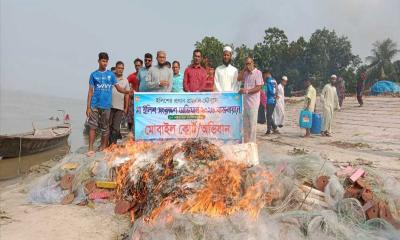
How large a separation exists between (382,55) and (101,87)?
4678 centimetres

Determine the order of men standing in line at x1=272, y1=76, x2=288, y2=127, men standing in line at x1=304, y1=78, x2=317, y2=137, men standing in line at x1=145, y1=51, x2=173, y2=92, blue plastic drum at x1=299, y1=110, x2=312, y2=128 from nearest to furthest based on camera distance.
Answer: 1. men standing in line at x1=145, y1=51, x2=173, y2=92
2. blue plastic drum at x1=299, y1=110, x2=312, y2=128
3. men standing in line at x1=304, y1=78, x2=317, y2=137
4. men standing in line at x1=272, y1=76, x2=288, y2=127

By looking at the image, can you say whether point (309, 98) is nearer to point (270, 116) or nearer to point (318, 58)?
point (270, 116)

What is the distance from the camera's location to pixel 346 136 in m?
12.7

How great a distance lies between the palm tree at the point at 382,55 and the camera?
1828 inches

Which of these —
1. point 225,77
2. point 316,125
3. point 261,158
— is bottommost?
point 261,158

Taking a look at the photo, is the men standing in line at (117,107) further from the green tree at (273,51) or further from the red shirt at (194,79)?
the green tree at (273,51)

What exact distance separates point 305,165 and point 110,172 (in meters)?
2.90

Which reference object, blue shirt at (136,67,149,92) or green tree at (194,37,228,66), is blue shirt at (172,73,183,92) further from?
green tree at (194,37,228,66)

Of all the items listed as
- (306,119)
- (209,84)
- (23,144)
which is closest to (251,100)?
(209,84)

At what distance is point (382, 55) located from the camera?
4806 cm

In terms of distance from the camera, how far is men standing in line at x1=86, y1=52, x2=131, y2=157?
7797 mm

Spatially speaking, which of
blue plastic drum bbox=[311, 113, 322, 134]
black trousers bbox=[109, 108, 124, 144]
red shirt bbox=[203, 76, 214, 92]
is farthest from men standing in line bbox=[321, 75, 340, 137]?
black trousers bbox=[109, 108, 124, 144]

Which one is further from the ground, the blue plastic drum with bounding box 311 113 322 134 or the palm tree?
the palm tree

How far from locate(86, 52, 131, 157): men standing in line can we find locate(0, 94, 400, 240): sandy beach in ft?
5.65
